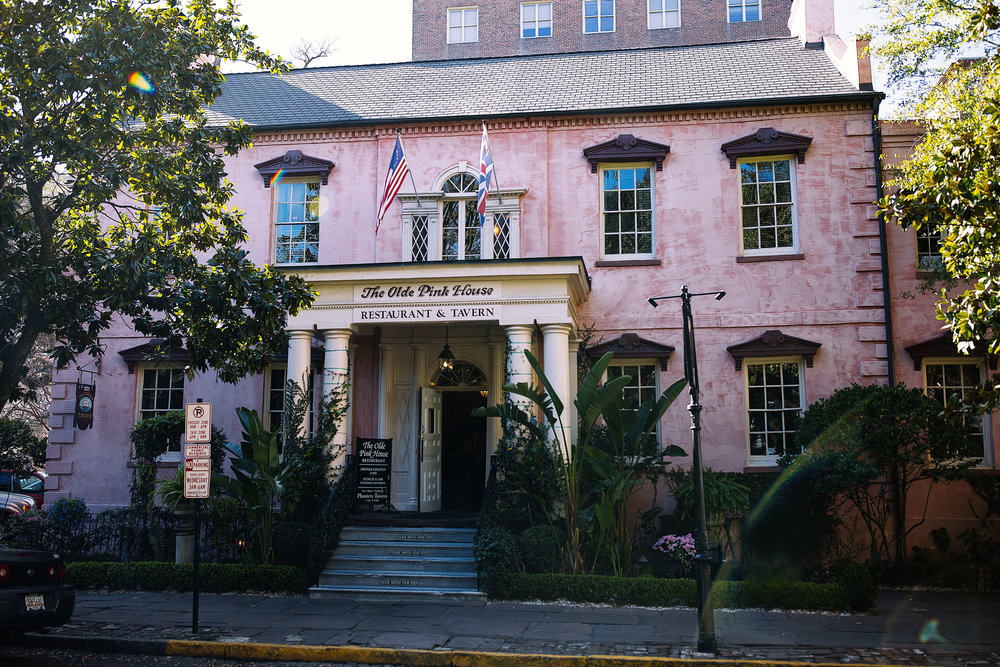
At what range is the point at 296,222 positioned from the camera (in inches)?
644

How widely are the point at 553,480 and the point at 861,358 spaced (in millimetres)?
6496

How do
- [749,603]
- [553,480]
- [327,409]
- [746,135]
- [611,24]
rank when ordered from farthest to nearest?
[611,24] < [746,135] < [327,409] < [553,480] < [749,603]

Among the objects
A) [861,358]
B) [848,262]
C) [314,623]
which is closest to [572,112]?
[848,262]

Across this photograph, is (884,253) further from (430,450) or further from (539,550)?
(430,450)

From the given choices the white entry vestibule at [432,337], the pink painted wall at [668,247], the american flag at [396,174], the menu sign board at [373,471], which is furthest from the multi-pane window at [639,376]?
the american flag at [396,174]

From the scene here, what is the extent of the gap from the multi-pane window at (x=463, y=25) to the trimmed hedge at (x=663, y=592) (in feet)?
72.2

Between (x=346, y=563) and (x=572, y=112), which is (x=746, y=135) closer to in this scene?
(x=572, y=112)

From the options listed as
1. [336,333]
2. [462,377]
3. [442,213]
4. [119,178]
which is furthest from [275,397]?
[119,178]

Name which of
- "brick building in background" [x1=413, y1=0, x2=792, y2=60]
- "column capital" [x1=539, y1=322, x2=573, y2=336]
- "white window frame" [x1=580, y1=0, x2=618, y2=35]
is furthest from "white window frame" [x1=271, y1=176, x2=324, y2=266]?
"white window frame" [x1=580, y1=0, x2=618, y2=35]

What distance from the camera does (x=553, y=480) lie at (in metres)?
12.1

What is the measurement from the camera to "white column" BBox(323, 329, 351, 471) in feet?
43.5

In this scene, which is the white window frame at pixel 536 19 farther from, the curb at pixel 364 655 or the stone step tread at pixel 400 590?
the curb at pixel 364 655

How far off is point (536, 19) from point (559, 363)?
19136mm

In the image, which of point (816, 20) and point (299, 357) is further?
point (816, 20)
